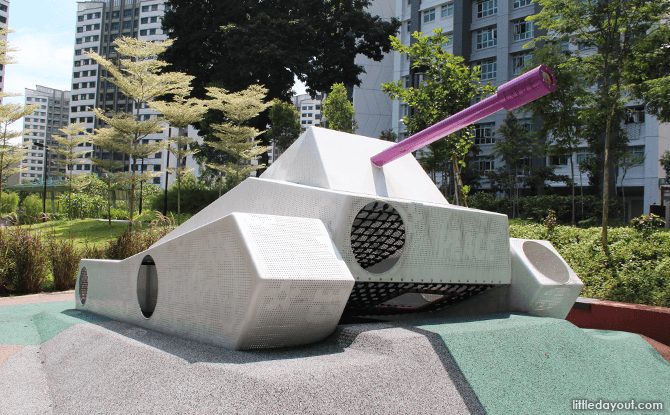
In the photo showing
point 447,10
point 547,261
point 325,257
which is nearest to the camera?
point 325,257

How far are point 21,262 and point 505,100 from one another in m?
9.26

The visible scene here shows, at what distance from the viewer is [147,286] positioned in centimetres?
539

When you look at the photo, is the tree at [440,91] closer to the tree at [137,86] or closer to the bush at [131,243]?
the bush at [131,243]

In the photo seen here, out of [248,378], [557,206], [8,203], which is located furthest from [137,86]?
[8,203]

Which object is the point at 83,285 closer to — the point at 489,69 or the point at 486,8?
the point at 489,69

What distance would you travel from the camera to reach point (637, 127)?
1073 inches

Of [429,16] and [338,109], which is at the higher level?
[429,16]

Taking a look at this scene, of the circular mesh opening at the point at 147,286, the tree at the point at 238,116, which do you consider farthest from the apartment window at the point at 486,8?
the circular mesh opening at the point at 147,286

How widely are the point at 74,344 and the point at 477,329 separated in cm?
332

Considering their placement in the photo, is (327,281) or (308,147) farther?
(308,147)

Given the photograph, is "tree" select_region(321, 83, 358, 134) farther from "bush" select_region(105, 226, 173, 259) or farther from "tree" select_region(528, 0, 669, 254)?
"tree" select_region(528, 0, 669, 254)

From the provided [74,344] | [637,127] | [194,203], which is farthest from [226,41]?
[637,127]

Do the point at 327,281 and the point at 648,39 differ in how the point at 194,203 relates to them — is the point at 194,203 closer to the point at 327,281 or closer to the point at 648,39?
the point at 648,39

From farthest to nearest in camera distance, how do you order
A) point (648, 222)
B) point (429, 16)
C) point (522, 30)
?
point (429, 16), point (522, 30), point (648, 222)
